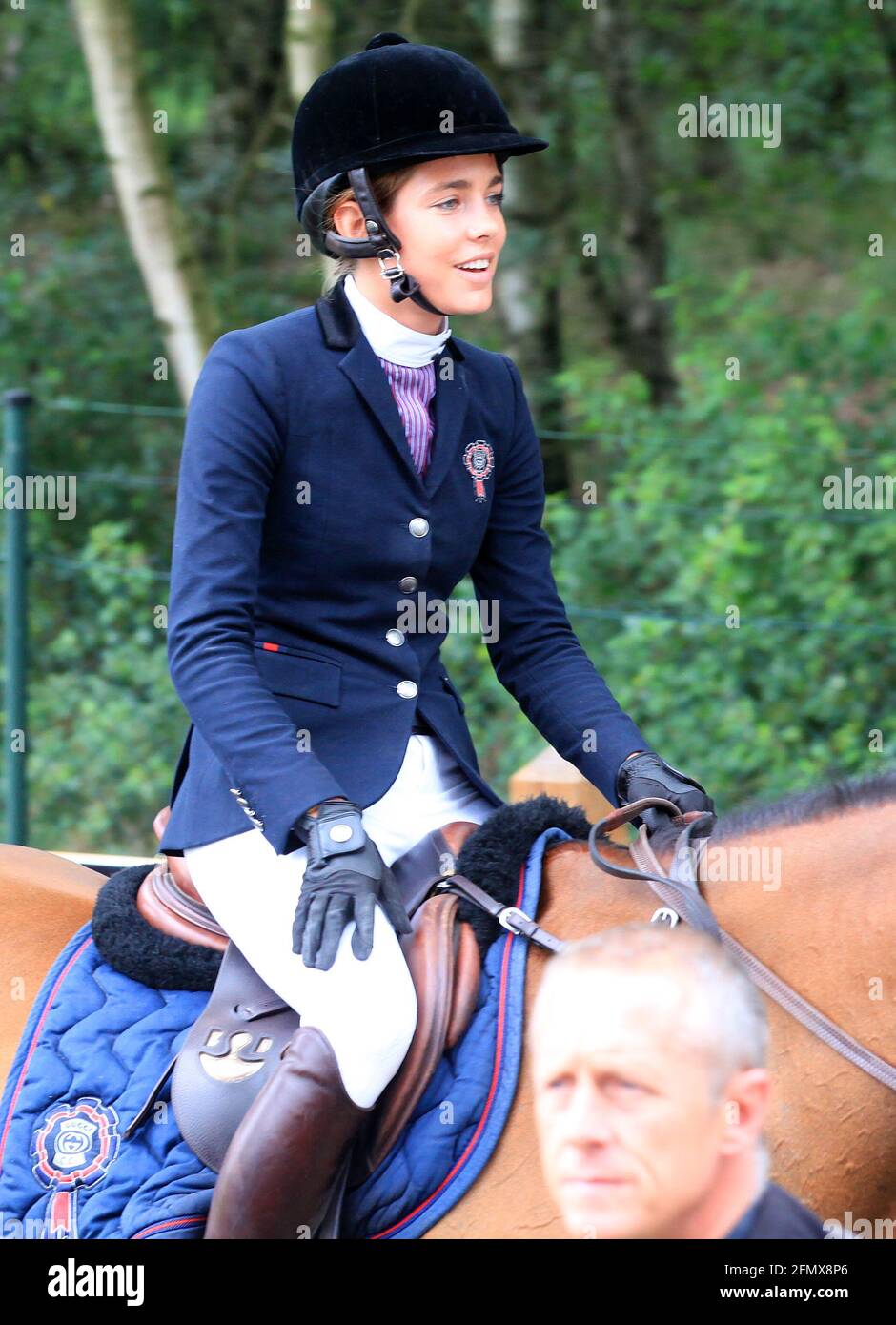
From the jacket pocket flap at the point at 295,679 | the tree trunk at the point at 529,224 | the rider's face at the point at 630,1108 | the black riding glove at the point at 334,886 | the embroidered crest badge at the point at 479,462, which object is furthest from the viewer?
the tree trunk at the point at 529,224

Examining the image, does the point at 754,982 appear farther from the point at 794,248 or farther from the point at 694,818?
the point at 794,248

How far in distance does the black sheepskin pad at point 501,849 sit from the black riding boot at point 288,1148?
1.03ft

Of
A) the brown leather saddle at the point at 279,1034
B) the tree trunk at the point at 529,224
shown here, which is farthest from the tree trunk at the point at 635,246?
the brown leather saddle at the point at 279,1034

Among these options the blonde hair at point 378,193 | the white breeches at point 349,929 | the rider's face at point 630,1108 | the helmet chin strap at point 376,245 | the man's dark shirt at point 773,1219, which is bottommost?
the man's dark shirt at point 773,1219

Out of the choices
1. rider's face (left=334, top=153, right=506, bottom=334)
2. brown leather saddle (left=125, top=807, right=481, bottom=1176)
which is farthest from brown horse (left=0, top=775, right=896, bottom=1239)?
rider's face (left=334, top=153, right=506, bottom=334)

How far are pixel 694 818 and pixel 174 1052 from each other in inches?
33.8

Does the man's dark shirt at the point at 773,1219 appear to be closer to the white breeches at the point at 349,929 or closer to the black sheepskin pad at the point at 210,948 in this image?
the white breeches at the point at 349,929

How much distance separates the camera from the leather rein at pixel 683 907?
83.6 inches

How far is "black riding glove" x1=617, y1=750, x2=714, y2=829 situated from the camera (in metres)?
2.51

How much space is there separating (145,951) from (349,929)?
0.42 metres

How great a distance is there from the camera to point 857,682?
5.74 meters

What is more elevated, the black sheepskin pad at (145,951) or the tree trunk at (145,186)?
the tree trunk at (145,186)
